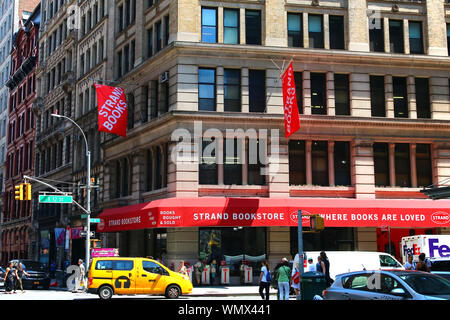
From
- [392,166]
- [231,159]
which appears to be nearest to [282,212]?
[231,159]

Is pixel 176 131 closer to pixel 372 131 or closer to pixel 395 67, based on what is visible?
pixel 372 131

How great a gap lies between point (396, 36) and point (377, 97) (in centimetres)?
423

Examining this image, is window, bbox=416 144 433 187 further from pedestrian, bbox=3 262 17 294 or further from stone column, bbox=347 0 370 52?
pedestrian, bbox=3 262 17 294

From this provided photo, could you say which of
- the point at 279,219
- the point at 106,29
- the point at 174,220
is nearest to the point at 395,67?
the point at 279,219

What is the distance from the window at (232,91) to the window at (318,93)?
14.7ft

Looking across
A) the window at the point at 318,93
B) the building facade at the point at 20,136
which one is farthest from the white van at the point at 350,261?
the building facade at the point at 20,136

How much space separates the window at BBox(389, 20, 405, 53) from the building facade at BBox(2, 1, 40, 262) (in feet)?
138

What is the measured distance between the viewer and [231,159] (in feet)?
103

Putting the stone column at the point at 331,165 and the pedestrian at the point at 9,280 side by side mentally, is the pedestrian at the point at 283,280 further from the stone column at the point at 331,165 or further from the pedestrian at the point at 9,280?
the pedestrian at the point at 9,280

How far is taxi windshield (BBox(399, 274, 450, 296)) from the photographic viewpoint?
1128 centimetres

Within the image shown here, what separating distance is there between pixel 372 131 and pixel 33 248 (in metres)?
39.9

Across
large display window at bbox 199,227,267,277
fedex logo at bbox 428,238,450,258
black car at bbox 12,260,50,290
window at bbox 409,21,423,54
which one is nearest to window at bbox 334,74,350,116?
window at bbox 409,21,423,54

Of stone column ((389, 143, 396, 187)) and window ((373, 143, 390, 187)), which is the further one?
window ((373, 143, 390, 187))

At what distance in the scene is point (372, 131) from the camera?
32.5 m
